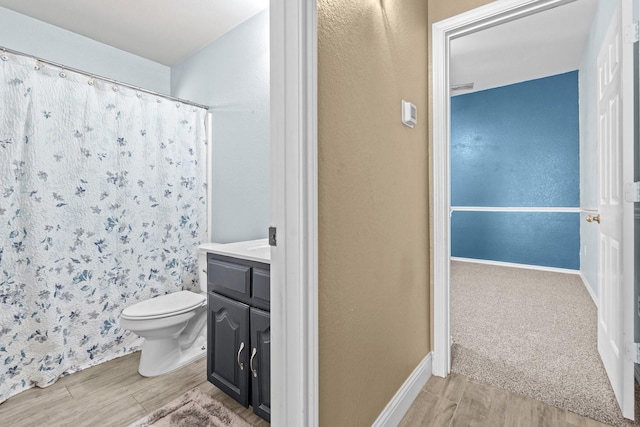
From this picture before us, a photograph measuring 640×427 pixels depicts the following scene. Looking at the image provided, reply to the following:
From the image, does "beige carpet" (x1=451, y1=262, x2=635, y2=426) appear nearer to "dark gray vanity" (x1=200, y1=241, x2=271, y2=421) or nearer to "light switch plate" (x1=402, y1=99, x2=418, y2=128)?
"dark gray vanity" (x1=200, y1=241, x2=271, y2=421)

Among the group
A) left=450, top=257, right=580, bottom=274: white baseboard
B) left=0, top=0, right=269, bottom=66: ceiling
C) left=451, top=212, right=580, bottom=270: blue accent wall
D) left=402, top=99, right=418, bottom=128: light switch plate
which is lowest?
left=450, top=257, right=580, bottom=274: white baseboard

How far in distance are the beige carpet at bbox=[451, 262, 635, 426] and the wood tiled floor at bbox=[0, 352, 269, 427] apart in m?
1.33

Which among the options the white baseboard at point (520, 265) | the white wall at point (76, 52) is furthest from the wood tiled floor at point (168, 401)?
the white baseboard at point (520, 265)

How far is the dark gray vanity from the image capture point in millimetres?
1359

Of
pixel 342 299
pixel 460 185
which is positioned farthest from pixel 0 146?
pixel 460 185

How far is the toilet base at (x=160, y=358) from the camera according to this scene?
1.87m

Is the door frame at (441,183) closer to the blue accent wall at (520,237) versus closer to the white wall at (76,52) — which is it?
the white wall at (76,52)

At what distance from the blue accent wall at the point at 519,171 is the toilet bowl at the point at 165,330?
4.02 metres

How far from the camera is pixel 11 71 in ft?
5.74

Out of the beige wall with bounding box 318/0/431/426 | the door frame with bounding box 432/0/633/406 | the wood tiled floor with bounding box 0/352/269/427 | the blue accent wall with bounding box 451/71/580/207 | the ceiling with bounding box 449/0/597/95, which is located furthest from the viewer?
the blue accent wall with bounding box 451/71/580/207

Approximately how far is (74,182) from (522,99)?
4.95 m

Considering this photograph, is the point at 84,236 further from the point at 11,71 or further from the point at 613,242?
the point at 613,242

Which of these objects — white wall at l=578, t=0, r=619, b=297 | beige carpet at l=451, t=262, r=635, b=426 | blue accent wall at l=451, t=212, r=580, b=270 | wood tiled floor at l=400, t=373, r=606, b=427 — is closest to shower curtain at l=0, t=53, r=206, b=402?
wood tiled floor at l=400, t=373, r=606, b=427

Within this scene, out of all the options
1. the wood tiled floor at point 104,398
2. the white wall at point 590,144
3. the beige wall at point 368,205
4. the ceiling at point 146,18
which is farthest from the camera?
the white wall at point 590,144
